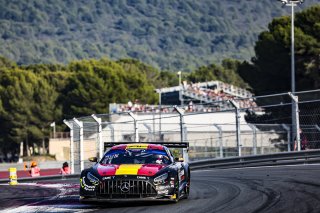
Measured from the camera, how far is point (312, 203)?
13.5m

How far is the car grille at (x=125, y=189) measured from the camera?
14.7 meters

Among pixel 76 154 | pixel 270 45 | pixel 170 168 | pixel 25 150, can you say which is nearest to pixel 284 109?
pixel 76 154

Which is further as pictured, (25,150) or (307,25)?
(25,150)

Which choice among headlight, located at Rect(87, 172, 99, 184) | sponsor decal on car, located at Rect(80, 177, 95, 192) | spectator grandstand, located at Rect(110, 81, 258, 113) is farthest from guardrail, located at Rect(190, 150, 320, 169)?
spectator grandstand, located at Rect(110, 81, 258, 113)

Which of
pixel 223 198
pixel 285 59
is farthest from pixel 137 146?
pixel 285 59

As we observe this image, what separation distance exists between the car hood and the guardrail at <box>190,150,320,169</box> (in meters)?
9.99

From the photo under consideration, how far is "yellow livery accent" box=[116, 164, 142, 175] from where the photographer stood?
15.0 m

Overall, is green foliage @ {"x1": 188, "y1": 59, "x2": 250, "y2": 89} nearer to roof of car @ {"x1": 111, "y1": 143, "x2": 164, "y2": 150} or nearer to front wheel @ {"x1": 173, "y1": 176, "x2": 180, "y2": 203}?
roof of car @ {"x1": 111, "y1": 143, "x2": 164, "y2": 150}

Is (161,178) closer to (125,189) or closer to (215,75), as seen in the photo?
(125,189)

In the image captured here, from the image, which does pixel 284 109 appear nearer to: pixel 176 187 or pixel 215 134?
pixel 215 134

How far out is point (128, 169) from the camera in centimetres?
1520

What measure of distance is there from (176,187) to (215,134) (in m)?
14.3

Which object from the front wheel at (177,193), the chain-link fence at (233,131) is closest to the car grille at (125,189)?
the front wheel at (177,193)

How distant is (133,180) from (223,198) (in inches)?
67.4
